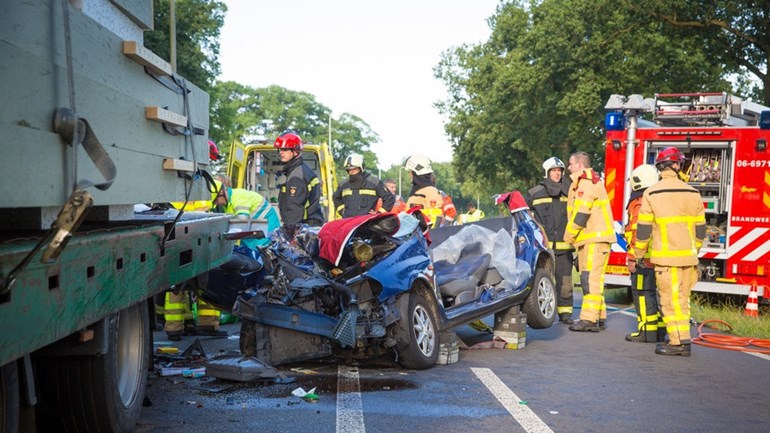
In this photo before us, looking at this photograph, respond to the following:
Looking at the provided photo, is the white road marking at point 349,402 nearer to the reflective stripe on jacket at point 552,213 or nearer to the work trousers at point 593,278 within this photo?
the work trousers at point 593,278

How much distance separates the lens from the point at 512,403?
6297 mm

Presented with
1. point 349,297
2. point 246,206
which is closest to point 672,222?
point 349,297

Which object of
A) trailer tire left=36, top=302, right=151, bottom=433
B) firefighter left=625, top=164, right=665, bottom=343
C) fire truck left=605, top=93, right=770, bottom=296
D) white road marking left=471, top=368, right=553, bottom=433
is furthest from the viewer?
fire truck left=605, top=93, right=770, bottom=296

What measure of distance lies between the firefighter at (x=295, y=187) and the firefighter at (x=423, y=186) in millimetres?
1574

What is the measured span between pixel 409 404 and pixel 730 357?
418 cm

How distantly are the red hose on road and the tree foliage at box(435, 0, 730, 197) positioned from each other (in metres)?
12.5

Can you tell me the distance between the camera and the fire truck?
1252cm

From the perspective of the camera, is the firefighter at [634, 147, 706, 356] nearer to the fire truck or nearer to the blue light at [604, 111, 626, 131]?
the fire truck

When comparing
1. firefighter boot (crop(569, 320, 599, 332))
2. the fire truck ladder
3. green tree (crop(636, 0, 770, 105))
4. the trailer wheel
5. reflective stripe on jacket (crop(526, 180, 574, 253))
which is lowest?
firefighter boot (crop(569, 320, 599, 332))

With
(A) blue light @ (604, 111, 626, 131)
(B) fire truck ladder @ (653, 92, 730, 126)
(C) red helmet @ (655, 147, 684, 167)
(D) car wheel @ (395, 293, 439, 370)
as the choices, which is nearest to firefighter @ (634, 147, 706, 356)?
(C) red helmet @ (655, 147, 684, 167)

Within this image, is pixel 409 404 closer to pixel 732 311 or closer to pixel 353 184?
pixel 353 184

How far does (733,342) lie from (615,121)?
439 centimetres

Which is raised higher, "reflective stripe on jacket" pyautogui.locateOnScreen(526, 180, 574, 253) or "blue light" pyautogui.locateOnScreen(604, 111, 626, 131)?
"blue light" pyautogui.locateOnScreen(604, 111, 626, 131)

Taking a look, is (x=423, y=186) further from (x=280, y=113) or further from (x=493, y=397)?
(x=280, y=113)
